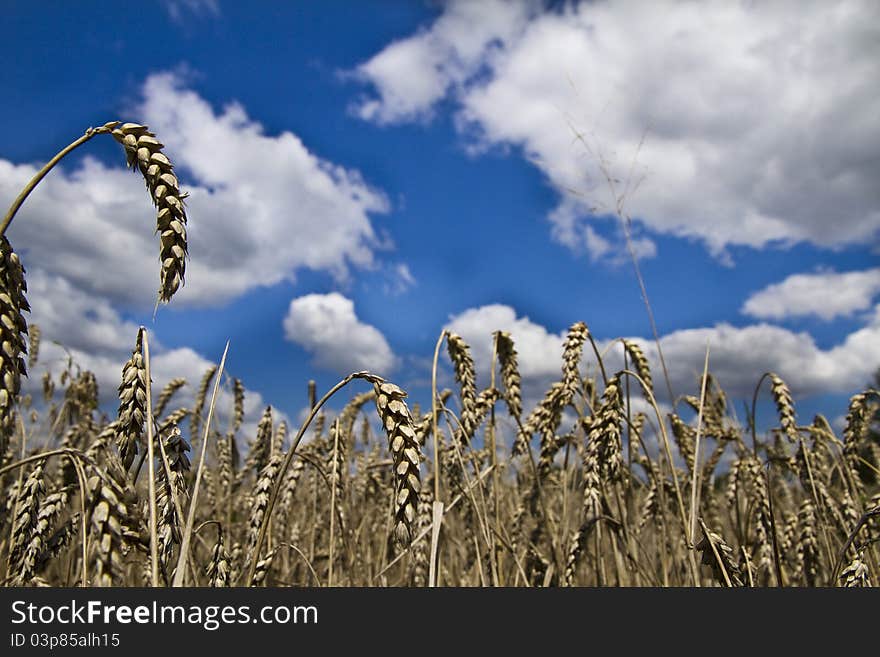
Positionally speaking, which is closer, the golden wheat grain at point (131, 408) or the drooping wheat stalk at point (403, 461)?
the drooping wheat stalk at point (403, 461)

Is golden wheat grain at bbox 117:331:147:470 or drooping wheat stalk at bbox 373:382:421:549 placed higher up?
golden wheat grain at bbox 117:331:147:470

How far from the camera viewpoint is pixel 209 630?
140 centimetres

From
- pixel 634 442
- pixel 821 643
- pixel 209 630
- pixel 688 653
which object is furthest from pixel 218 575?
pixel 634 442

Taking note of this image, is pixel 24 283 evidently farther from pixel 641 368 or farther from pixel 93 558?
pixel 641 368

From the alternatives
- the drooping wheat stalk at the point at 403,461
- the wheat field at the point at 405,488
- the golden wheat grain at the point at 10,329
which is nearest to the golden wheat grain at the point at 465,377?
the wheat field at the point at 405,488

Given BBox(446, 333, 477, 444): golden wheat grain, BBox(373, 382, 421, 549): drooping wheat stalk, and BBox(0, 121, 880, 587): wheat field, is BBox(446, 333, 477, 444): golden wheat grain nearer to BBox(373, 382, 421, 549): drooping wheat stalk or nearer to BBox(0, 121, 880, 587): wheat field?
BBox(0, 121, 880, 587): wheat field

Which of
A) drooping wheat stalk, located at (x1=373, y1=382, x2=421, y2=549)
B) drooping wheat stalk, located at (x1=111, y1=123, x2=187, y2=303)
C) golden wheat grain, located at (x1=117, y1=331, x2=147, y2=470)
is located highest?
drooping wheat stalk, located at (x1=111, y1=123, x2=187, y2=303)

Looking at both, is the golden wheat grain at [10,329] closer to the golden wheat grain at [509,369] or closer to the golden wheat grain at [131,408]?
the golden wheat grain at [131,408]

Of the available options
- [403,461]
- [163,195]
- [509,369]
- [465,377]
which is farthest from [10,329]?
[509,369]

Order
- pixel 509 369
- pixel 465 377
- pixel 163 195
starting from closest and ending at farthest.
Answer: pixel 163 195 → pixel 465 377 → pixel 509 369

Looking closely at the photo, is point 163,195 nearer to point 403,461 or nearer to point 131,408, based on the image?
point 131,408

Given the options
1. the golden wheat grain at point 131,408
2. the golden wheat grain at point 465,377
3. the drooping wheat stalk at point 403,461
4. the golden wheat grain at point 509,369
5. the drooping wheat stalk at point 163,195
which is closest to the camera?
the drooping wheat stalk at point 163,195

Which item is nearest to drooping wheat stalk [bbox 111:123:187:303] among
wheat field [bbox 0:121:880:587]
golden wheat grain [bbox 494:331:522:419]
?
wheat field [bbox 0:121:880:587]

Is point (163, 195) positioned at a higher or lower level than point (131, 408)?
higher
